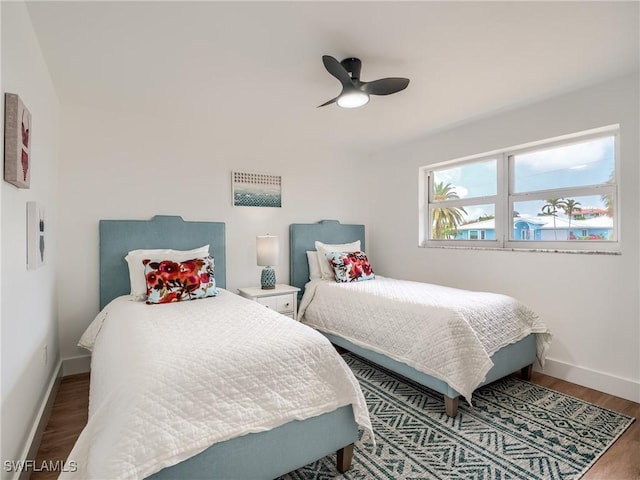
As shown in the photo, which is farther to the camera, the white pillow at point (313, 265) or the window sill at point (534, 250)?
the white pillow at point (313, 265)

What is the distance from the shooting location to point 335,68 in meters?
1.98

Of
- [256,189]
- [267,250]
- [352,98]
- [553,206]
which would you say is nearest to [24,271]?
[267,250]

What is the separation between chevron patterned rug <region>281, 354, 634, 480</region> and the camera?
67.7 inches

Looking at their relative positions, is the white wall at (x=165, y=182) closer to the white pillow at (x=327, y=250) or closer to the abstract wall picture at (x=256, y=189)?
the abstract wall picture at (x=256, y=189)

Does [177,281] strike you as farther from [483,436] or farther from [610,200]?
[610,200]

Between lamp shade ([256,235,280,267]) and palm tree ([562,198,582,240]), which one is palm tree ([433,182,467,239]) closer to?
palm tree ([562,198,582,240])

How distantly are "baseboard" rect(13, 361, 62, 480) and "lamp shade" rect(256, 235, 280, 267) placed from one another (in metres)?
1.82

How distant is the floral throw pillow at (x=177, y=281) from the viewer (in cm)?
256

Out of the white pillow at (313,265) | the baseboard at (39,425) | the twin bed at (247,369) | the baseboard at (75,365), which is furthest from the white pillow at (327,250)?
the baseboard at (39,425)

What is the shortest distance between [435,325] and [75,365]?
2965mm

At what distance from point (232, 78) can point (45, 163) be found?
1377mm

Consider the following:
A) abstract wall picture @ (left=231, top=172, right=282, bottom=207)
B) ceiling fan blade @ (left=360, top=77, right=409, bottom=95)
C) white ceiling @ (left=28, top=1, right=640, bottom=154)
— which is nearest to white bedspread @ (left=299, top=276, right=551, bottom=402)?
abstract wall picture @ (left=231, top=172, right=282, bottom=207)

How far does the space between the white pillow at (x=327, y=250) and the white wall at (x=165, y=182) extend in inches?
15.8

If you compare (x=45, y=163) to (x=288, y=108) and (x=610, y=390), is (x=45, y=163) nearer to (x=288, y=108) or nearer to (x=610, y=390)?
(x=288, y=108)
